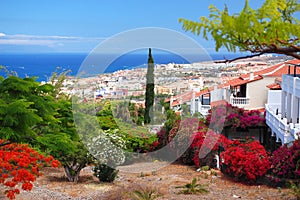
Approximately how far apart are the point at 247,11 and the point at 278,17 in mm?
360

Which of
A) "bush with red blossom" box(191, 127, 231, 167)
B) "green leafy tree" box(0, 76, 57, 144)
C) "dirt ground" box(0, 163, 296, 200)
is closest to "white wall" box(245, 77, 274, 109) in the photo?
"bush with red blossom" box(191, 127, 231, 167)

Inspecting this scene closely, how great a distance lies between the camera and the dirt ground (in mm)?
9285

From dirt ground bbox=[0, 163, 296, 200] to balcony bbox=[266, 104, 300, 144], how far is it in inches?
108

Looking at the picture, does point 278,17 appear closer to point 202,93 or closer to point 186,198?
point 186,198

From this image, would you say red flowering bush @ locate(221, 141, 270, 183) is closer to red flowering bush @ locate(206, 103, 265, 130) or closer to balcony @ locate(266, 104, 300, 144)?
balcony @ locate(266, 104, 300, 144)

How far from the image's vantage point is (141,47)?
42.3 feet

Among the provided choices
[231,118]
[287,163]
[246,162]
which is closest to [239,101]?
[231,118]

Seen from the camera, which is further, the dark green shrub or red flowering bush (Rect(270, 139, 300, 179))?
the dark green shrub

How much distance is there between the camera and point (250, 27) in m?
3.96

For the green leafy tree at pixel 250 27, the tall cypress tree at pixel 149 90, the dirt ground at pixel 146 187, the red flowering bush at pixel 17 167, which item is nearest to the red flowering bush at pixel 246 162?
the dirt ground at pixel 146 187

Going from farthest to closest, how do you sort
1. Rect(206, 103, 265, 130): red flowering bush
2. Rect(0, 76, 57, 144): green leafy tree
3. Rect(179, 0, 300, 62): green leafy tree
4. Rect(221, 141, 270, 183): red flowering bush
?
1. Rect(206, 103, 265, 130): red flowering bush
2. Rect(221, 141, 270, 183): red flowering bush
3. Rect(0, 76, 57, 144): green leafy tree
4. Rect(179, 0, 300, 62): green leafy tree

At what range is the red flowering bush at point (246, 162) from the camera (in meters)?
10.7

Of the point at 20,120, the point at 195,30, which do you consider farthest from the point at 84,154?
the point at 195,30

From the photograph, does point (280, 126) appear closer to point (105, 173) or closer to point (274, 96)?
point (274, 96)
